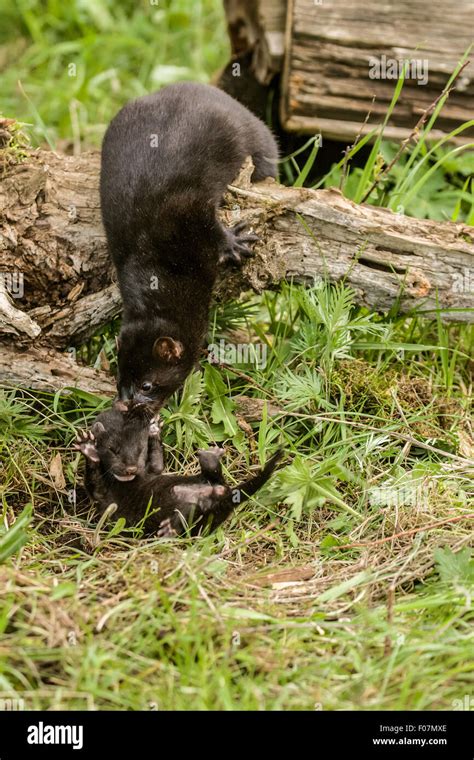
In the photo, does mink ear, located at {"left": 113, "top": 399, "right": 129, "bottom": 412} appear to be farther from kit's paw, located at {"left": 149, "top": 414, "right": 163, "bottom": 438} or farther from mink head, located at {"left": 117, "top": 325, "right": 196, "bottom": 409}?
kit's paw, located at {"left": 149, "top": 414, "right": 163, "bottom": 438}

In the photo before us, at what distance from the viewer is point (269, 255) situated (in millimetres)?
4352

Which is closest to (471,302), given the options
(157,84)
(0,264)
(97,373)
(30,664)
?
(97,373)

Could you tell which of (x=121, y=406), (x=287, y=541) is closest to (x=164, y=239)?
(x=121, y=406)

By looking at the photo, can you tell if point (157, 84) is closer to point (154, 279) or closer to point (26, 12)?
point (26, 12)

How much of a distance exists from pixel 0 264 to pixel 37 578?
167 centimetres

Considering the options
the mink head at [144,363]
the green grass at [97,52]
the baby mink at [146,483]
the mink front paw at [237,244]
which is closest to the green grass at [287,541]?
the baby mink at [146,483]

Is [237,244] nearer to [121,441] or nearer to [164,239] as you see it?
[164,239]

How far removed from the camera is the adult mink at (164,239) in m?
4.07

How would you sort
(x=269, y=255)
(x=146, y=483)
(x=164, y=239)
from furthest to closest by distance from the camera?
(x=269, y=255)
(x=164, y=239)
(x=146, y=483)

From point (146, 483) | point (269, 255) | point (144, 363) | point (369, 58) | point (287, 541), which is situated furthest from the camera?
point (369, 58)

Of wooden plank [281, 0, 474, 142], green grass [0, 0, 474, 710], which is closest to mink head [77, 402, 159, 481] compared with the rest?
green grass [0, 0, 474, 710]

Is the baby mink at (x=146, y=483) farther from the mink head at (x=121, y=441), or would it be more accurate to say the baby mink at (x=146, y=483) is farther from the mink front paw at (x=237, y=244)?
the mink front paw at (x=237, y=244)

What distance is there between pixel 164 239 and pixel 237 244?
35 cm

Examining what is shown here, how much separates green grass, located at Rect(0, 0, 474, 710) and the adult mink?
0.27m
